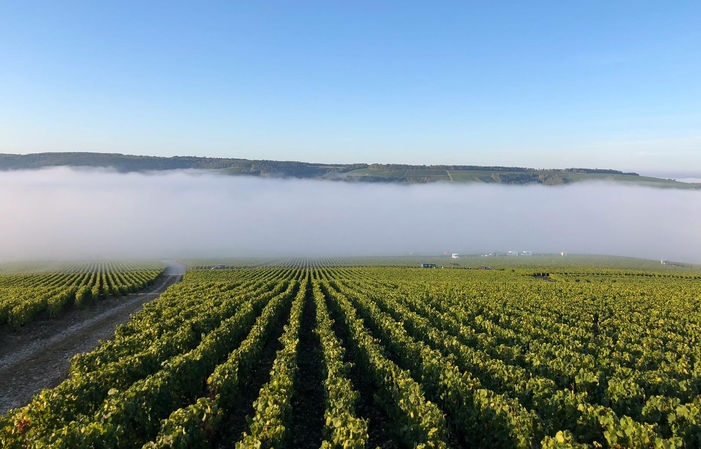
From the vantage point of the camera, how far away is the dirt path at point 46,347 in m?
16.8

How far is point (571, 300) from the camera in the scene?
1267 inches

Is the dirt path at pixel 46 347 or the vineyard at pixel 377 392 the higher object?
the vineyard at pixel 377 392

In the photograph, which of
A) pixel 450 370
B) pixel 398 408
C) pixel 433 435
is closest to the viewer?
pixel 433 435

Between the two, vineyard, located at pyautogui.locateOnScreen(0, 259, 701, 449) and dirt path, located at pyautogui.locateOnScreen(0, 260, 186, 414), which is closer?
vineyard, located at pyautogui.locateOnScreen(0, 259, 701, 449)

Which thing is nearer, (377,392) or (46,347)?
(377,392)

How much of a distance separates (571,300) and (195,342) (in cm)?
3065

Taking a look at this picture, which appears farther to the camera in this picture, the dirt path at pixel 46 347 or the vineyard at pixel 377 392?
the dirt path at pixel 46 347

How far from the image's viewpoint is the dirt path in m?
16.8

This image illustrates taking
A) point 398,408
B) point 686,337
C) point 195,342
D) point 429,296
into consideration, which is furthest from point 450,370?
point 429,296

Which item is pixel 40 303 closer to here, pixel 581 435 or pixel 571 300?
pixel 581 435

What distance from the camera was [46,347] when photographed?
22953 mm

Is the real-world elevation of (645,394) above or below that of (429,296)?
above

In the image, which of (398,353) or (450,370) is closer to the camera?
(450,370)

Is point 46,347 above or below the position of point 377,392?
below
